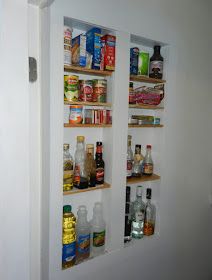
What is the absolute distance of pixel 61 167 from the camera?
0.95 m

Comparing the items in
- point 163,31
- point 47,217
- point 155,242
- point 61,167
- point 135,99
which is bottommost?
point 155,242

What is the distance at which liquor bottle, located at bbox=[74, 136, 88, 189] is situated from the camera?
105cm

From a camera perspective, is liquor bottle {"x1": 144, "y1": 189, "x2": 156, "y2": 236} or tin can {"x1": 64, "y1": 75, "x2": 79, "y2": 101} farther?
liquor bottle {"x1": 144, "y1": 189, "x2": 156, "y2": 236}

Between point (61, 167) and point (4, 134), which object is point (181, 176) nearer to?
point (61, 167)

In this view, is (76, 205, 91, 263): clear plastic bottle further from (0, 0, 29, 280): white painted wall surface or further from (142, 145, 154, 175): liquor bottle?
(142, 145, 154, 175): liquor bottle

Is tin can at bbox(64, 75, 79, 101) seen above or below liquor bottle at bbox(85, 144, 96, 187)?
above

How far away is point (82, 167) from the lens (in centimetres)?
109

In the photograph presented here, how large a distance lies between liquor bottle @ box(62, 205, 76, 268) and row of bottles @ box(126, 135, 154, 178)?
0.38 metres

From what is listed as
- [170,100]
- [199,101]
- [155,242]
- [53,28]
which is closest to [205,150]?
[199,101]

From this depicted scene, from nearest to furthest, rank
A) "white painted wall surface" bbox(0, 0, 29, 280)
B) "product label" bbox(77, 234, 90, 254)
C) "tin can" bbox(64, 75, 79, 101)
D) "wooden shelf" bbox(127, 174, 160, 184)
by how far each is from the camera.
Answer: "white painted wall surface" bbox(0, 0, 29, 280) < "tin can" bbox(64, 75, 79, 101) < "product label" bbox(77, 234, 90, 254) < "wooden shelf" bbox(127, 174, 160, 184)

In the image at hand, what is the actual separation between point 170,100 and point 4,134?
35.6 inches

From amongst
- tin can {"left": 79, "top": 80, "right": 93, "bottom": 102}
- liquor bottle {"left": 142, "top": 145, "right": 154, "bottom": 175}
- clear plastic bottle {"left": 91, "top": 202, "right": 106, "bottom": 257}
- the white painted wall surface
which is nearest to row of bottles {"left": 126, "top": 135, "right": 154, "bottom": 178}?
liquor bottle {"left": 142, "top": 145, "right": 154, "bottom": 175}

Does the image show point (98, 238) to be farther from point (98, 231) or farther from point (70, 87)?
point (70, 87)

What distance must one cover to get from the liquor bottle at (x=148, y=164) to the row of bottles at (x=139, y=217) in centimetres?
10
